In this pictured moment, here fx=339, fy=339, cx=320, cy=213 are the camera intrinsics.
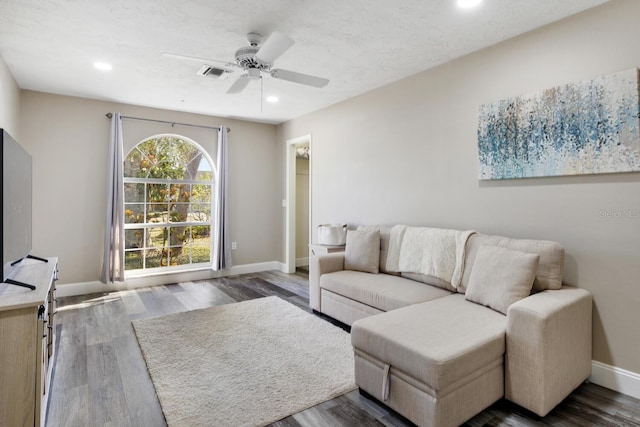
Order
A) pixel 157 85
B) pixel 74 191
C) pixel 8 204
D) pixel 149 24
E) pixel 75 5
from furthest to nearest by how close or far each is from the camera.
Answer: pixel 74 191 < pixel 157 85 < pixel 149 24 < pixel 75 5 < pixel 8 204

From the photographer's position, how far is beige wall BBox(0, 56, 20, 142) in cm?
314

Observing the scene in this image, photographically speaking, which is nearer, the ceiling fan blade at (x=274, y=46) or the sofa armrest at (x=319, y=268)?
the ceiling fan blade at (x=274, y=46)

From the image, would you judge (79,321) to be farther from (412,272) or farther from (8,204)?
(412,272)

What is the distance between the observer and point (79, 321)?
348 centimetres

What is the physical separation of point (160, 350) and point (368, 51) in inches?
123

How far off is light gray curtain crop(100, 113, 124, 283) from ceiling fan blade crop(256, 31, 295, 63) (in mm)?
2989

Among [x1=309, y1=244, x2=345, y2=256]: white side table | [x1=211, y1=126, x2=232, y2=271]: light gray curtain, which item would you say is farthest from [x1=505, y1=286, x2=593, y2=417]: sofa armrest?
[x1=211, y1=126, x2=232, y2=271]: light gray curtain

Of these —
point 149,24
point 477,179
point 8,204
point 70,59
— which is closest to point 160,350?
point 8,204

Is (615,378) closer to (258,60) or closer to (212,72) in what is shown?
(258,60)

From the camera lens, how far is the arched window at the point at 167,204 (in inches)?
193

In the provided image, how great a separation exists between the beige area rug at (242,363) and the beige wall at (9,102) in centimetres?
235

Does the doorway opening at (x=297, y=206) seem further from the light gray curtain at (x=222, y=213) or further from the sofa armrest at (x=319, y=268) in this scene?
the sofa armrest at (x=319, y=268)

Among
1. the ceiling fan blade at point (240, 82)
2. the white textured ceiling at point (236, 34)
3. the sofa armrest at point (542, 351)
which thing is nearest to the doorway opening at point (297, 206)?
the white textured ceiling at point (236, 34)

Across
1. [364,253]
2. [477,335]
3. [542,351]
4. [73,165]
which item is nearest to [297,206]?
[364,253]
